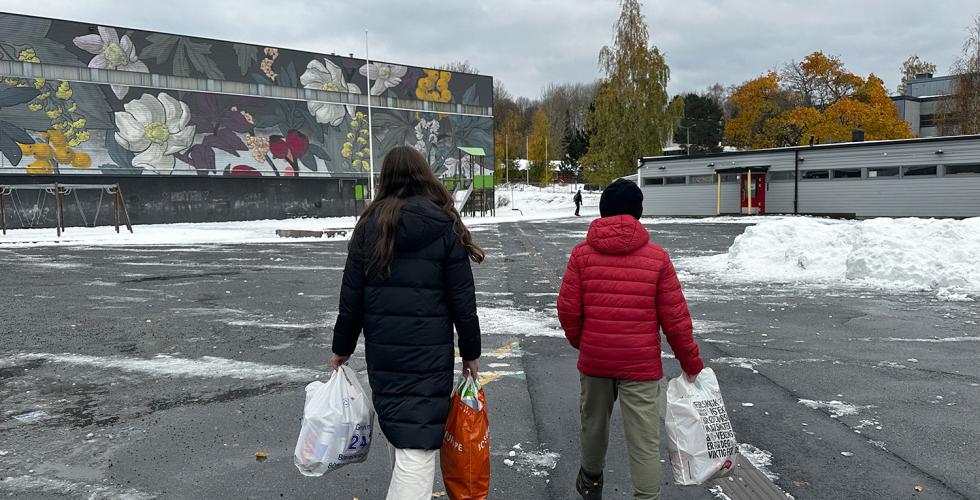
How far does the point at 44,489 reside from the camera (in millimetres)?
3748

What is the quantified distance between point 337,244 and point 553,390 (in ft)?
62.0

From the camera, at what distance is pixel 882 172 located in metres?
33.8

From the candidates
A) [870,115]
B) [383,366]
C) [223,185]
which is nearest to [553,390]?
[383,366]

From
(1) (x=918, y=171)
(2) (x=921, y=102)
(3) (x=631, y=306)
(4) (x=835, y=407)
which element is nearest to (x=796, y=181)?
(1) (x=918, y=171)

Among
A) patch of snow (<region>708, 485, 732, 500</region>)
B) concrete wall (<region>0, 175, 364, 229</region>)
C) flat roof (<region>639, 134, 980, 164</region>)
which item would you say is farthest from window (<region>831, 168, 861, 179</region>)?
patch of snow (<region>708, 485, 732, 500</region>)

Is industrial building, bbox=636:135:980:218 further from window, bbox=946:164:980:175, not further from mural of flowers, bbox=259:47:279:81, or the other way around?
mural of flowers, bbox=259:47:279:81

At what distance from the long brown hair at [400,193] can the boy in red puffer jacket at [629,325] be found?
709mm

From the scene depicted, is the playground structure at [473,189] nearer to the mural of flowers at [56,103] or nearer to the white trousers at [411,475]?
the mural of flowers at [56,103]

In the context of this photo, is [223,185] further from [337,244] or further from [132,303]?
[132,303]

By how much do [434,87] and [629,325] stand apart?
5147cm

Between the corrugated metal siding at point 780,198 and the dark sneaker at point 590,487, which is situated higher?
the corrugated metal siding at point 780,198

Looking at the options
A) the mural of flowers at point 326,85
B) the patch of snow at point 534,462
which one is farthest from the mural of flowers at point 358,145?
the patch of snow at point 534,462

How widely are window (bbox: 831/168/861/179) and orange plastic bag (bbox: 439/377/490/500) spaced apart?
3743cm

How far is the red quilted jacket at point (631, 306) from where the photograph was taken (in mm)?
3221
